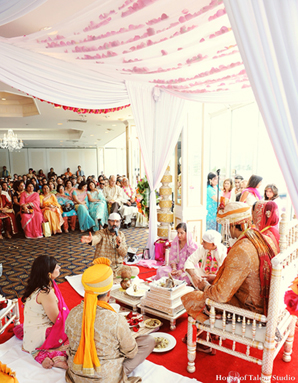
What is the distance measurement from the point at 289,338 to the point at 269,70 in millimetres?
2142

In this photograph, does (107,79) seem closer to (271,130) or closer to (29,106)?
(271,130)

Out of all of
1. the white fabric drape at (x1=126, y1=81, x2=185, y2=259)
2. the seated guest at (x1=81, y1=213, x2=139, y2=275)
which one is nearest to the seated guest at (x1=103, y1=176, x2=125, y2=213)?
the white fabric drape at (x1=126, y1=81, x2=185, y2=259)

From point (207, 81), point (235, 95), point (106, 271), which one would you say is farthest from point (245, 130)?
point (106, 271)

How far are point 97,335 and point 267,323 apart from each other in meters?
1.12

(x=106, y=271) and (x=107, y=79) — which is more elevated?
(x=107, y=79)

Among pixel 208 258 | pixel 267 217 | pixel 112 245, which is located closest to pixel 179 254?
pixel 208 258

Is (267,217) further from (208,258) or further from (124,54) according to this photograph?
(124,54)

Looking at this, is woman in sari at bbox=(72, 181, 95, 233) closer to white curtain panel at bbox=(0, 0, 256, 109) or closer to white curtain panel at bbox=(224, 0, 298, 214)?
white curtain panel at bbox=(0, 0, 256, 109)

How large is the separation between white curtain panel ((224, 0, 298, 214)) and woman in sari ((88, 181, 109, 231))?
6.24 m

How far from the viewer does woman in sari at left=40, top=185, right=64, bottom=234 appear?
6.68 m

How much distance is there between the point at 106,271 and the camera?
1785 millimetres

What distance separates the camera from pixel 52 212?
671 cm

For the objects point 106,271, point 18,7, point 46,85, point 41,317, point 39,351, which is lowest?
point 39,351

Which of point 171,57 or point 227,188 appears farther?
point 227,188
